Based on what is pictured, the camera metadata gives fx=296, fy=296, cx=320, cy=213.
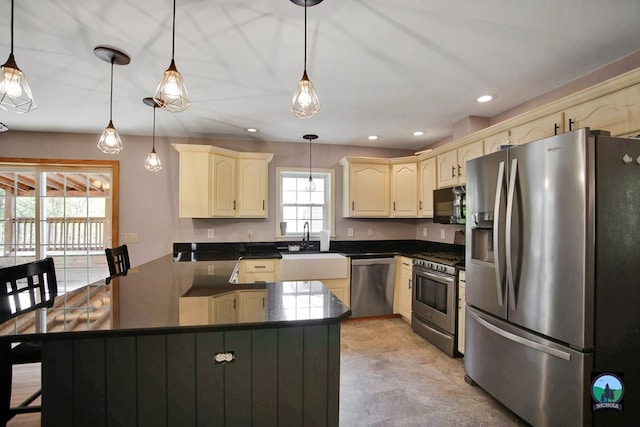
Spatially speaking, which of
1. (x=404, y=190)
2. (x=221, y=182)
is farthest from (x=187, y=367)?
Answer: (x=404, y=190)

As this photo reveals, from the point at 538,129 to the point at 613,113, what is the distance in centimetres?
50

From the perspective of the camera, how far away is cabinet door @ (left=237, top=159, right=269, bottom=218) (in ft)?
12.9

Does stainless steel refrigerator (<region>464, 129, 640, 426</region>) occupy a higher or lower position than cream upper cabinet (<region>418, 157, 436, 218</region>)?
lower

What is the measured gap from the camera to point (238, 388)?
1.20 m

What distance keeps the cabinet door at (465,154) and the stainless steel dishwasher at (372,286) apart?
141 cm

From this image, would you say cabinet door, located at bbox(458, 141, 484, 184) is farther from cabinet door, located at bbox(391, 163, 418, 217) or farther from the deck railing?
the deck railing

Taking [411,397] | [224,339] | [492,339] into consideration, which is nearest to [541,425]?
[492,339]

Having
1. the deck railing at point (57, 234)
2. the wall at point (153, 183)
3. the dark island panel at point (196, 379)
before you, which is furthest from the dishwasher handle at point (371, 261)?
the deck railing at point (57, 234)

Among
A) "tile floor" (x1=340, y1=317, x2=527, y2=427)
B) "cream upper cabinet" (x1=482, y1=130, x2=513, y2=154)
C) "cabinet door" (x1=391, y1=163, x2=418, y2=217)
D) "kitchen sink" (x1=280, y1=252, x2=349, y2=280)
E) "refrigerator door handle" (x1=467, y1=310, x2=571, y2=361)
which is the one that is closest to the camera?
"refrigerator door handle" (x1=467, y1=310, x2=571, y2=361)

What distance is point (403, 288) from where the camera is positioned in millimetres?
3895

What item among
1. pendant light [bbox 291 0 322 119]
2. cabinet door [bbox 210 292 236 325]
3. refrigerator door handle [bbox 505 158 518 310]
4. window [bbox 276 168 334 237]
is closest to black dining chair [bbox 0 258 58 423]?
cabinet door [bbox 210 292 236 325]

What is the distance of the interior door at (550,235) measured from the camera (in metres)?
1.61

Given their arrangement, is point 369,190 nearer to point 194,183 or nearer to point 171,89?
point 194,183

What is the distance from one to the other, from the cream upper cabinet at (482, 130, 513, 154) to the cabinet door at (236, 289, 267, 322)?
244cm
